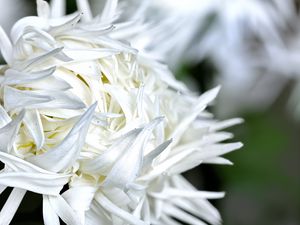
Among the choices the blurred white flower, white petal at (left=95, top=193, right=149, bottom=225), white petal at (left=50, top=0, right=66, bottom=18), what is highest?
white petal at (left=50, top=0, right=66, bottom=18)

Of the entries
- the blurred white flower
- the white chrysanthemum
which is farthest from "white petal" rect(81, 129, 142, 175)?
the blurred white flower

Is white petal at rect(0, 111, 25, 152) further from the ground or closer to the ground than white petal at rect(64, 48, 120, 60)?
closer to the ground

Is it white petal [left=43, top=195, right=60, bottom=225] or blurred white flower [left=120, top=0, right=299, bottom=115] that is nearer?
white petal [left=43, top=195, right=60, bottom=225]

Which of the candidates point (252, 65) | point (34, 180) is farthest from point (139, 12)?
point (252, 65)

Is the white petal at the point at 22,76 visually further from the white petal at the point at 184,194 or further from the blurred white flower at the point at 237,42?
the blurred white flower at the point at 237,42

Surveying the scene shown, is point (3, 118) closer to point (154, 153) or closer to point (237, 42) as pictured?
point (154, 153)

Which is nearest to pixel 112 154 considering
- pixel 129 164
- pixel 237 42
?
pixel 129 164

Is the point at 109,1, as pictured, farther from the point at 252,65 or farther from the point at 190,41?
the point at 252,65

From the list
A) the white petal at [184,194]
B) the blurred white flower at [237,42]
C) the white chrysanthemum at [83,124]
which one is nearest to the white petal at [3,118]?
the white chrysanthemum at [83,124]

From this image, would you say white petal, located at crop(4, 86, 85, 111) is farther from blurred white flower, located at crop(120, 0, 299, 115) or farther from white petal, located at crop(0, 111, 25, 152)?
blurred white flower, located at crop(120, 0, 299, 115)
